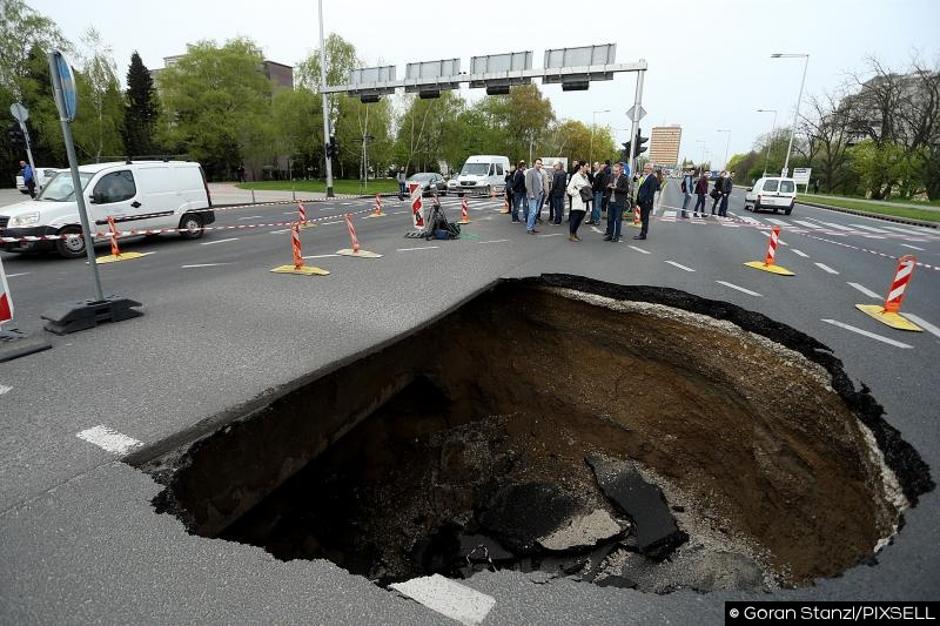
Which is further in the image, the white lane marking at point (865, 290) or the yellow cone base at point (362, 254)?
the yellow cone base at point (362, 254)

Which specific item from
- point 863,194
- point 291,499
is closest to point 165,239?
point 291,499

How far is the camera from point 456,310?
690cm

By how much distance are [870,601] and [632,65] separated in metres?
20.8

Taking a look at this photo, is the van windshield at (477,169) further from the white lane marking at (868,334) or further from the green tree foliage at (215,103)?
the white lane marking at (868,334)

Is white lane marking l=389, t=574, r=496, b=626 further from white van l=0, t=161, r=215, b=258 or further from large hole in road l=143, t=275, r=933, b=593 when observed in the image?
white van l=0, t=161, r=215, b=258

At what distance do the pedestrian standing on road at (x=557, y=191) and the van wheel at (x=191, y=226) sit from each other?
10370mm

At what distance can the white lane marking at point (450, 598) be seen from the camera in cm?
210

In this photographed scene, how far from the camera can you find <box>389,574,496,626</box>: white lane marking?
2.10 m

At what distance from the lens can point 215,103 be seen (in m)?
43.1

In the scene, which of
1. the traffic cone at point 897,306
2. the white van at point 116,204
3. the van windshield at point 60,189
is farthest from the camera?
the van windshield at point 60,189

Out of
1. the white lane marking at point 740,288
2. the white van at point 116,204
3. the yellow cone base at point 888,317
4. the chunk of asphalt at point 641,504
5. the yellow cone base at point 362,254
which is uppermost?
the white van at point 116,204

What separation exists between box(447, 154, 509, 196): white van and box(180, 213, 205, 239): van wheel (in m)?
18.6

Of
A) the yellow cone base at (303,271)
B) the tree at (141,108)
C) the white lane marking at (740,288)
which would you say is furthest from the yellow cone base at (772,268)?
the tree at (141,108)

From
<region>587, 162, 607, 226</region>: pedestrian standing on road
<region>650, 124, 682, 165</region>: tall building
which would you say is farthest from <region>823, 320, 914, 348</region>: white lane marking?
<region>650, 124, 682, 165</region>: tall building
